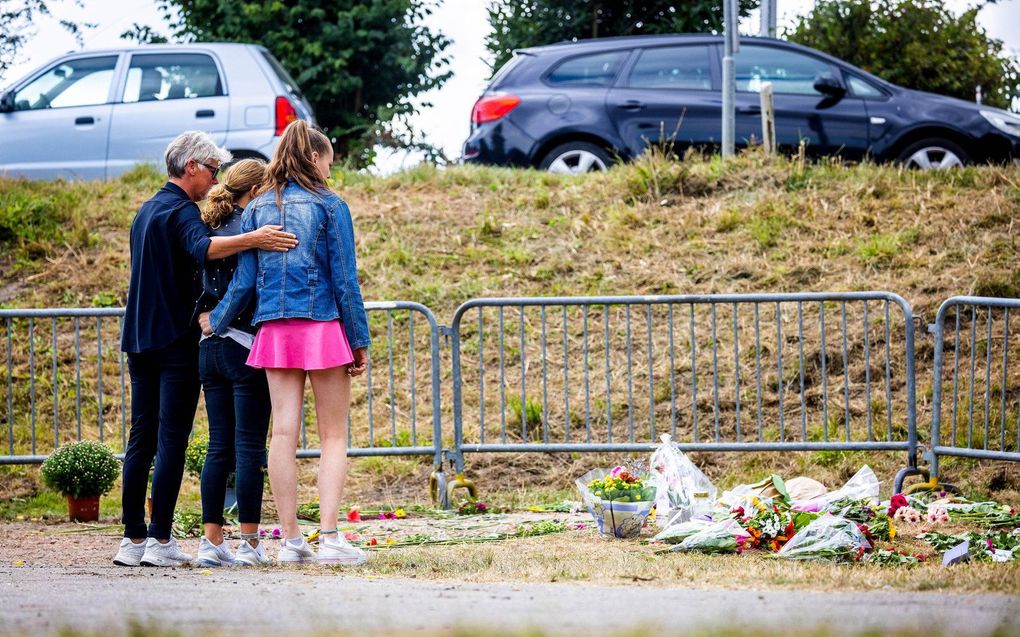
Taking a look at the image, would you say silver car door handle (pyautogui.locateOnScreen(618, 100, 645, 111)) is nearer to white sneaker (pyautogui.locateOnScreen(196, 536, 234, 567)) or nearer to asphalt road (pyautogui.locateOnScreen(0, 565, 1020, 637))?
white sneaker (pyautogui.locateOnScreen(196, 536, 234, 567))

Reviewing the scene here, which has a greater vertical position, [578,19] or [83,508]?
[578,19]

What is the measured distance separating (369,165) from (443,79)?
912 cm

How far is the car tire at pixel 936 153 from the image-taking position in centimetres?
1257

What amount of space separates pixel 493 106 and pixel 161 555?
8.01m

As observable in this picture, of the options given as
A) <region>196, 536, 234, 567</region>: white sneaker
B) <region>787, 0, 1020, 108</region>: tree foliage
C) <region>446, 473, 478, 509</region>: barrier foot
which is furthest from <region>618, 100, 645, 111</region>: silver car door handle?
<region>787, 0, 1020, 108</region>: tree foliage

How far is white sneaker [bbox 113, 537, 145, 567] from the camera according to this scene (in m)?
5.90

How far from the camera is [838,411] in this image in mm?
9375

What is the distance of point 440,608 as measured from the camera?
169 inches

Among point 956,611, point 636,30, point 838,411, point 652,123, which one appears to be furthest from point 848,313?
point 636,30

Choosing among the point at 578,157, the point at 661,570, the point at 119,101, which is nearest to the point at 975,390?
the point at 661,570

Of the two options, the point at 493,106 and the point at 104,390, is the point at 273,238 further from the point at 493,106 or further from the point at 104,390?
the point at 493,106

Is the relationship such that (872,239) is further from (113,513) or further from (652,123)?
(113,513)

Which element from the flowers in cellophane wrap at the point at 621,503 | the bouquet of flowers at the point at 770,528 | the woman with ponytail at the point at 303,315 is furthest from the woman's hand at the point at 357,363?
the bouquet of flowers at the point at 770,528

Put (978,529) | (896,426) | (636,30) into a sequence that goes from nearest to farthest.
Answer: (978,529), (896,426), (636,30)
